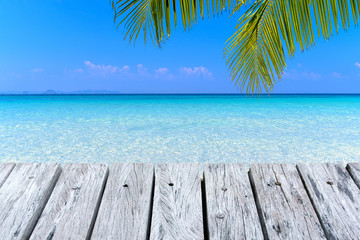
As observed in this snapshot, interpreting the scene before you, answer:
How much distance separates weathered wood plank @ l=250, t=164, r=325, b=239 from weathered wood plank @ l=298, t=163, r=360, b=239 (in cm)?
3

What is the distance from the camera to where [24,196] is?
1.19 meters

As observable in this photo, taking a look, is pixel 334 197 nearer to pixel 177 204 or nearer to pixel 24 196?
pixel 177 204

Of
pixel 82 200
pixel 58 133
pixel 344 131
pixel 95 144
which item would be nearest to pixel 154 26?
pixel 82 200

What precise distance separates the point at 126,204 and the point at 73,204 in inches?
9.4

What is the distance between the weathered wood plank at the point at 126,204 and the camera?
3.30 feet

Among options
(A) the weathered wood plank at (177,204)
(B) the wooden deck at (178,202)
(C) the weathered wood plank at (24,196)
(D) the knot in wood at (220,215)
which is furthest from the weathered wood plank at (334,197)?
(C) the weathered wood plank at (24,196)

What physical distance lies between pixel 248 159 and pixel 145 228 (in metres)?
3.87

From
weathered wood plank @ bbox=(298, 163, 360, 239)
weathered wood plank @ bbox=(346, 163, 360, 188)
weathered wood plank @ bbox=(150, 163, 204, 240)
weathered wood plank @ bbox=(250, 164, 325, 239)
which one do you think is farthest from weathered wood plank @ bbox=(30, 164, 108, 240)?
weathered wood plank @ bbox=(346, 163, 360, 188)

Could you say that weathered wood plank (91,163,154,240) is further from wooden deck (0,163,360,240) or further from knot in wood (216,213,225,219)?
knot in wood (216,213,225,219)

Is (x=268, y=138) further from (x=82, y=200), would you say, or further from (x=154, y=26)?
(x=82, y=200)

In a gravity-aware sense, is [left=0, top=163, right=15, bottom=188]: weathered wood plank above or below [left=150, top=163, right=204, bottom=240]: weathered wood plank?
above

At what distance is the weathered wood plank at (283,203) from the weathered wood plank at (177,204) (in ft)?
0.92

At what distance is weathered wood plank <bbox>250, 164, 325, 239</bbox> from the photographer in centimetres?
102

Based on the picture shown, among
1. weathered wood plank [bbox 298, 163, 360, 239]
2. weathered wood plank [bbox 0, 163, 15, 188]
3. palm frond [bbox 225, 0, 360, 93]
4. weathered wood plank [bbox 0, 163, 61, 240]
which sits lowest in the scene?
weathered wood plank [bbox 298, 163, 360, 239]
